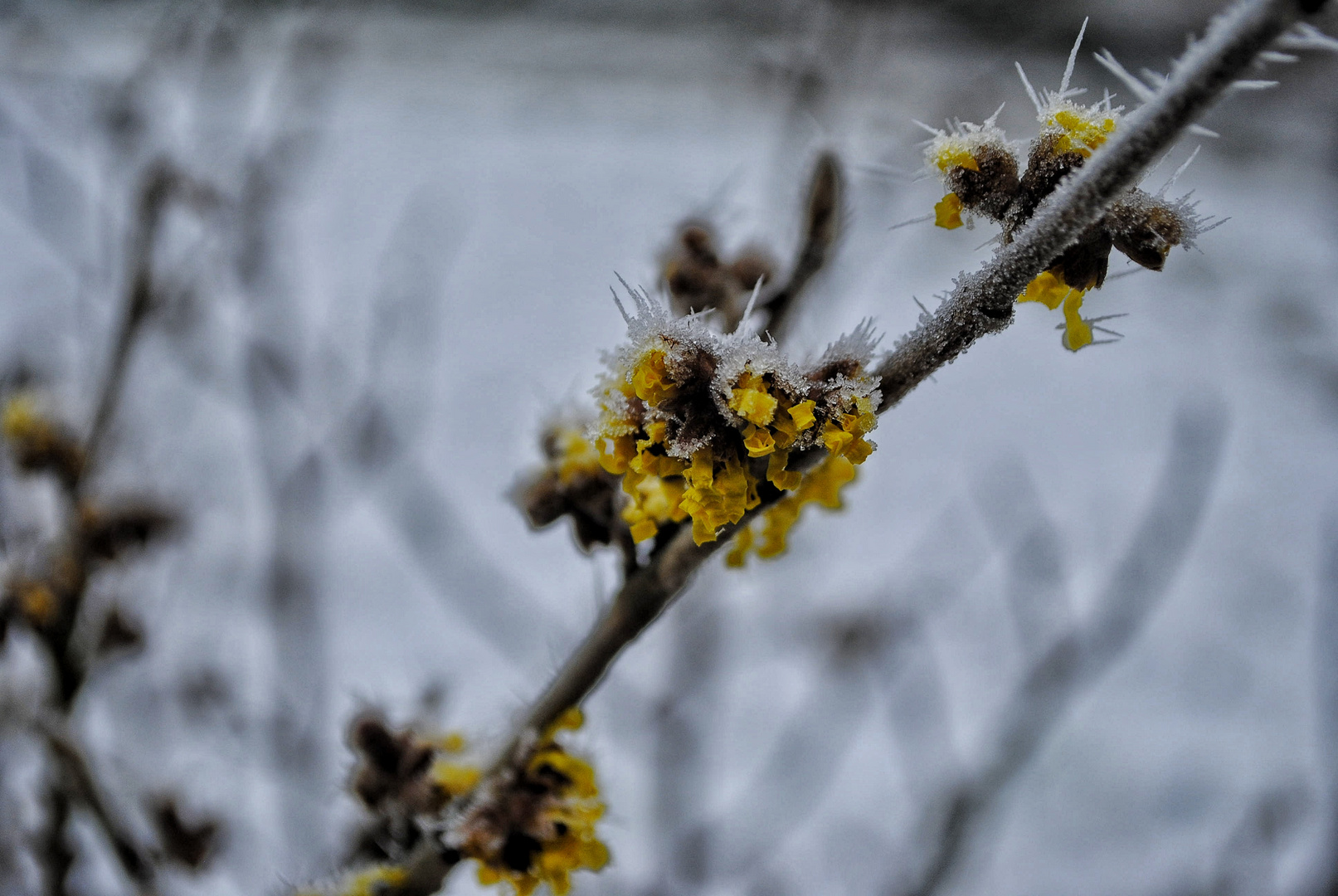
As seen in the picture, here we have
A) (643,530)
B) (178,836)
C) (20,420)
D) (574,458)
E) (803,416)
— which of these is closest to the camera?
(803,416)

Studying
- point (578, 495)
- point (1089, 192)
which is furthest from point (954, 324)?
point (578, 495)

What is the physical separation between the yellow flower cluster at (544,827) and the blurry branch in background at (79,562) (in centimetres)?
120

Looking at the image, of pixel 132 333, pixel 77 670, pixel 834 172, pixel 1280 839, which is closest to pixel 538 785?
pixel 834 172

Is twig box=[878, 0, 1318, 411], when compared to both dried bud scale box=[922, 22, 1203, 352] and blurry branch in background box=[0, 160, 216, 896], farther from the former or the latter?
blurry branch in background box=[0, 160, 216, 896]

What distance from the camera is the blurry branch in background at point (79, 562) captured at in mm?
1904

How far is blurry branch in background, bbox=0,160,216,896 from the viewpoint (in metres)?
1.90

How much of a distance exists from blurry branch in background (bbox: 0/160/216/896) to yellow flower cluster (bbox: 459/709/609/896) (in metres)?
1.20

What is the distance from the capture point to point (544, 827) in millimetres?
1146

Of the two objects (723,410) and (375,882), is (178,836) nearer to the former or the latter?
(375,882)

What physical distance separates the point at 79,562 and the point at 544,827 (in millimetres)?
1900

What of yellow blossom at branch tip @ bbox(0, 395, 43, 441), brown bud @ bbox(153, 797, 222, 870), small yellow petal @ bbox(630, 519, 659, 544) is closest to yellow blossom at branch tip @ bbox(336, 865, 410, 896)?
small yellow petal @ bbox(630, 519, 659, 544)

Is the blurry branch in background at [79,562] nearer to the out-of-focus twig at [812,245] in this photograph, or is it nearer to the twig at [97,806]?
the twig at [97,806]

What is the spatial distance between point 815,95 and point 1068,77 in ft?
5.90

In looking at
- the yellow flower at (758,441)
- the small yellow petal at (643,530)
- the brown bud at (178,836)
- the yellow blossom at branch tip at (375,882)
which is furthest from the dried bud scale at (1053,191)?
the brown bud at (178,836)
